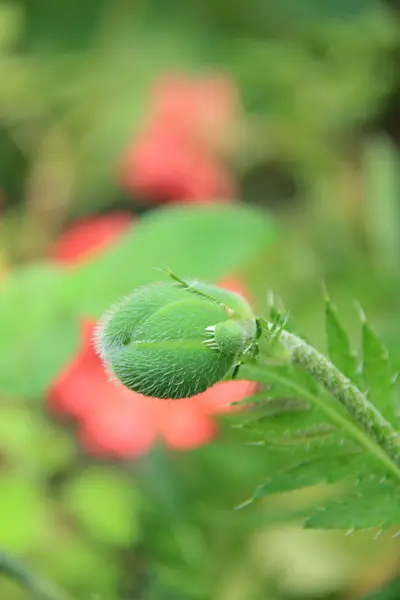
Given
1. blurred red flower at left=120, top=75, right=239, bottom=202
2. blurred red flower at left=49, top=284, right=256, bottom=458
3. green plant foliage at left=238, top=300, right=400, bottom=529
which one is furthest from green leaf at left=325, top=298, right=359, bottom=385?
blurred red flower at left=120, top=75, right=239, bottom=202

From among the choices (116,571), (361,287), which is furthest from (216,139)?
(116,571)

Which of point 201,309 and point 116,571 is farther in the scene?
point 116,571

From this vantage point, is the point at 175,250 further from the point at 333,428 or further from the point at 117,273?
the point at 333,428

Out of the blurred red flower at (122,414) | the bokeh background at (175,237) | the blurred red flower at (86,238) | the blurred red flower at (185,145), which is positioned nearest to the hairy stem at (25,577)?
the bokeh background at (175,237)

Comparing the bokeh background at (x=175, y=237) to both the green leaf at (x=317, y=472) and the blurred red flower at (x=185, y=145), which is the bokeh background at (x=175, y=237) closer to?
the blurred red flower at (x=185, y=145)

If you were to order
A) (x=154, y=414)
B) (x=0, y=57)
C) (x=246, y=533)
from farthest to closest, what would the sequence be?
(x=0, y=57), (x=154, y=414), (x=246, y=533)

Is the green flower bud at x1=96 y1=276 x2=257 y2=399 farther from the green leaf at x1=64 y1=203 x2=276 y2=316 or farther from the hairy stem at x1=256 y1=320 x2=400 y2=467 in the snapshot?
the green leaf at x1=64 y1=203 x2=276 y2=316

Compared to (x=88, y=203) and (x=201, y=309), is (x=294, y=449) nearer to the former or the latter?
(x=201, y=309)
